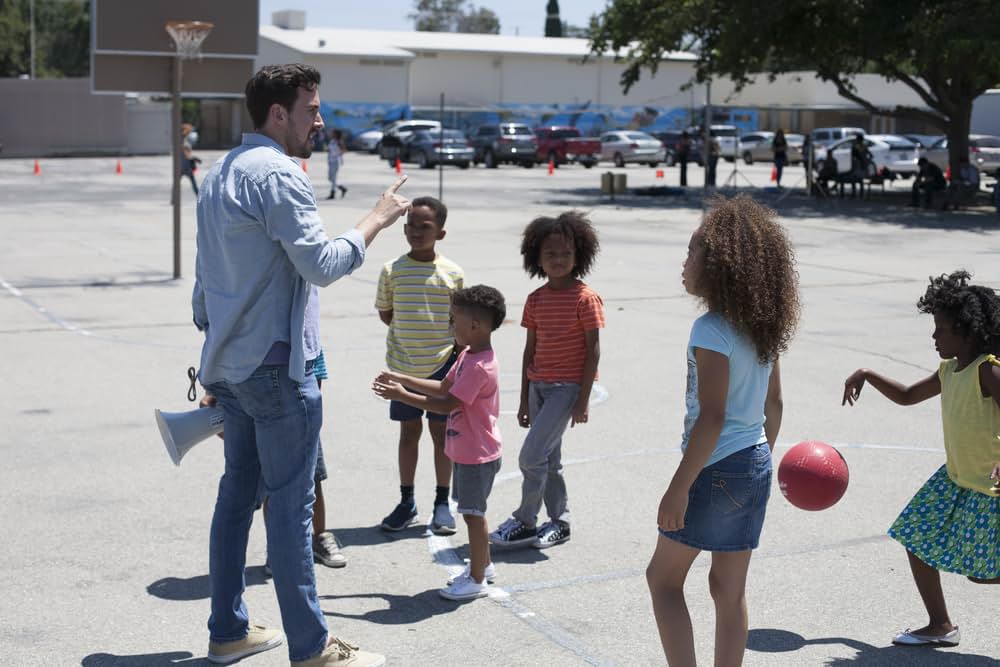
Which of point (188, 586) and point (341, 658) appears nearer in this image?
point (341, 658)

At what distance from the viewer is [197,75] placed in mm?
17156

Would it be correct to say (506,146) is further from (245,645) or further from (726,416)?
(726,416)

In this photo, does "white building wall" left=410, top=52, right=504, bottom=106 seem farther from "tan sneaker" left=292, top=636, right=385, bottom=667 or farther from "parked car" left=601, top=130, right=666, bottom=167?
"tan sneaker" left=292, top=636, right=385, bottom=667

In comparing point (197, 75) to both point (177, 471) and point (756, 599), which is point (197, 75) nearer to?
point (177, 471)

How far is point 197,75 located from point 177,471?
11.0m

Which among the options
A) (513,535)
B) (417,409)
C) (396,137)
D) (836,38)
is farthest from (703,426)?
(396,137)

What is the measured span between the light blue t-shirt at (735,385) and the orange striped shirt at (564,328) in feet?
6.44

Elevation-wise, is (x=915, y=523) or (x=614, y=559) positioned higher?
(x=915, y=523)

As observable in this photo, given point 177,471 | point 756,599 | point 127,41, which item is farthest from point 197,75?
point 756,599

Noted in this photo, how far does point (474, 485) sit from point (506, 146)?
49509 mm

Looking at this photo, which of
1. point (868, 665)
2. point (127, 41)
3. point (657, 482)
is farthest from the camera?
point (127, 41)

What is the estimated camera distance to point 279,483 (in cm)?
435

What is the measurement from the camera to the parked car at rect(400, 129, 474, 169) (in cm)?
5103

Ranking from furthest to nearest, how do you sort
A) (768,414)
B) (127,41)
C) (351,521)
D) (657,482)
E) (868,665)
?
(127,41) < (657,482) < (351,521) < (868,665) < (768,414)
